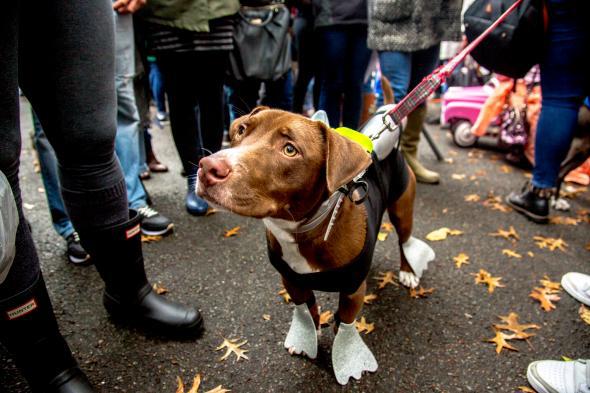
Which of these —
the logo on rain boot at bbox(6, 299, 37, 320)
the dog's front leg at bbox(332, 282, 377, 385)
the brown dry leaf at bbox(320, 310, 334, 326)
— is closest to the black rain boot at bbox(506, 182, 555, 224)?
the brown dry leaf at bbox(320, 310, 334, 326)

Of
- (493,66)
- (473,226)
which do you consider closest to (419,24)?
(493,66)

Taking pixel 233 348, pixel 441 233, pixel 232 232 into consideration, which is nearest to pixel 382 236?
pixel 441 233

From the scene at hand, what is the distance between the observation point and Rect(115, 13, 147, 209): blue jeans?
233 centimetres

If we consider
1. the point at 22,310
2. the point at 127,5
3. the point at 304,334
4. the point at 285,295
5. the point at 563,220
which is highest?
the point at 127,5

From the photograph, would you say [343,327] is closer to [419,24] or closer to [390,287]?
[390,287]

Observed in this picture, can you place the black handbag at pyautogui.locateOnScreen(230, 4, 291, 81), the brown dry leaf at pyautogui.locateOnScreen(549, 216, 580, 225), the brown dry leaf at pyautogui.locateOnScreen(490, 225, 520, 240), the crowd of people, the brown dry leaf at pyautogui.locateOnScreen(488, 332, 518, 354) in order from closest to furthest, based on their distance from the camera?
1. the crowd of people
2. the brown dry leaf at pyautogui.locateOnScreen(488, 332, 518, 354)
3. the brown dry leaf at pyautogui.locateOnScreen(490, 225, 520, 240)
4. the black handbag at pyautogui.locateOnScreen(230, 4, 291, 81)
5. the brown dry leaf at pyautogui.locateOnScreen(549, 216, 580, 225)

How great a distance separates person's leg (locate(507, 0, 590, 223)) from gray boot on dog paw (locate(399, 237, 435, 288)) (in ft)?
4.50

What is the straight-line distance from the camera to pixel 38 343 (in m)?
1.23

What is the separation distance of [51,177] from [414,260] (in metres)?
2.17

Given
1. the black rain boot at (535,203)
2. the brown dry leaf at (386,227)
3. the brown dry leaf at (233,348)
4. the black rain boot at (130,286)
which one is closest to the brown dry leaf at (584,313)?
the black rain boot at (535,203)

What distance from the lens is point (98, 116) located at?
1.30m

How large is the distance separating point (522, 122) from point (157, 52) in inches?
156

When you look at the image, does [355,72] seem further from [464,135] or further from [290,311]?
[464,135]

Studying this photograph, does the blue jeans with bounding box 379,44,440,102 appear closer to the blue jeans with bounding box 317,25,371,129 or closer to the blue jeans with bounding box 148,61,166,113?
the blue jeans with bounding box 317,25,371,129
